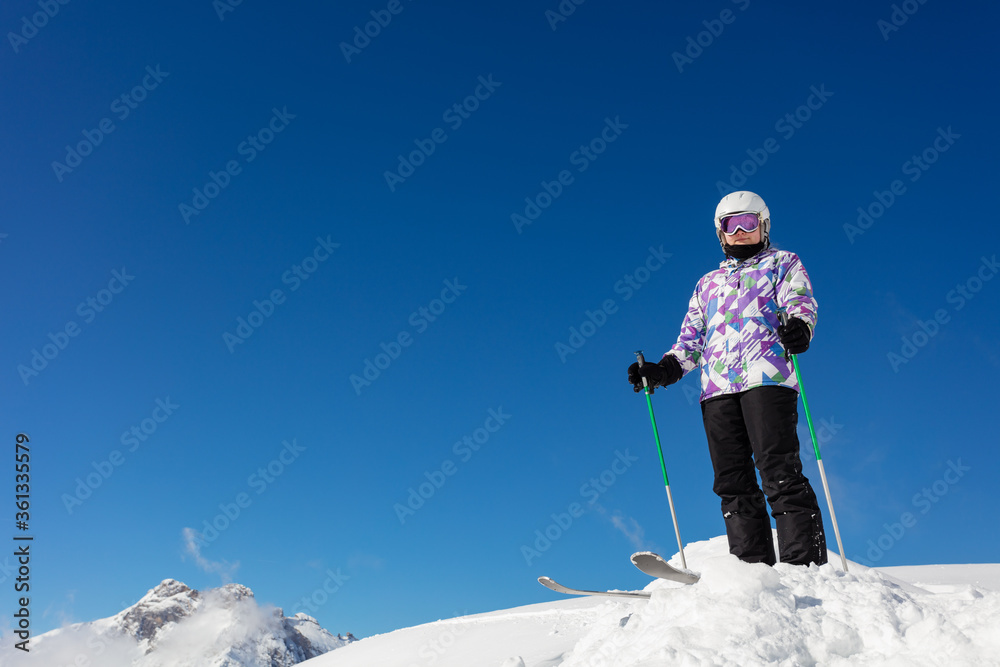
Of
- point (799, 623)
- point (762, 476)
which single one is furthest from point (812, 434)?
point (799, 623)

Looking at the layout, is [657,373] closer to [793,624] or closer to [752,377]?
[752,377]

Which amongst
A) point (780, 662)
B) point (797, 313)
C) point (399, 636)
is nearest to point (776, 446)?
point (797, 313)

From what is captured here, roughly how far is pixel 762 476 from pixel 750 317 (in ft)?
3.56

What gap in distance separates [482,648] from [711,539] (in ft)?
10.4

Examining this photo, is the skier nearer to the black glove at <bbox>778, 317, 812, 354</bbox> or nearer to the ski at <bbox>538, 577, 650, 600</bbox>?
the black glove at <bbox>778, 317, 812, 354</bbox>

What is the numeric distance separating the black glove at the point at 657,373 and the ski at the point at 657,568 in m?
1.52

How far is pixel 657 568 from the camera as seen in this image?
3.65 meters

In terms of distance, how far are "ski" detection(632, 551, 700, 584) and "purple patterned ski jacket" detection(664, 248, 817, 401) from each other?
1.33 metres

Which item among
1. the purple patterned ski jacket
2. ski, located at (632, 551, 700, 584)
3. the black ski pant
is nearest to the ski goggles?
the purple patterned ski jacket

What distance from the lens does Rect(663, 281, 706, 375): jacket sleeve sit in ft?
16.4

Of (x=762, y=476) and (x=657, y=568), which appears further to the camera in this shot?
(x=762, y=476)

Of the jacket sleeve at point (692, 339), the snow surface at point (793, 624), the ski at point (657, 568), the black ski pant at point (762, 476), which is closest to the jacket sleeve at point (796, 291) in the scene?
the black ski pant at point (762, 476)

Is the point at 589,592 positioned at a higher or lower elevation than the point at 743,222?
lower

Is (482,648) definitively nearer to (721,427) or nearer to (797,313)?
(721,427)
